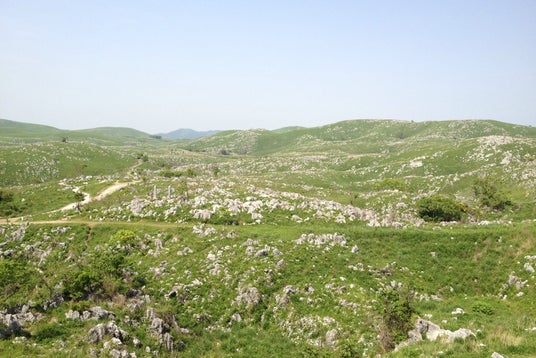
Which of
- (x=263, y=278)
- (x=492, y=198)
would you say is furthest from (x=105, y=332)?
(x=492, y=198)

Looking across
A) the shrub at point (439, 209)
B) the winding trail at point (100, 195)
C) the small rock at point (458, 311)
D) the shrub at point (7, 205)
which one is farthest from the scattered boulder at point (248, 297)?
the shrub at point (7, 205)

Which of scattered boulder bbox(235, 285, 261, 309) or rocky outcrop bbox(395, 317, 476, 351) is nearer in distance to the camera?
rocky outcrop bbox(395, 317, 476, 351)

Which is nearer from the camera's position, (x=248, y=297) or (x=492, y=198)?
(x=248, y=297)

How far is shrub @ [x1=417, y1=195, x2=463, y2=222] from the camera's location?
62.2 metres

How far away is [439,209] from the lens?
63.5 m

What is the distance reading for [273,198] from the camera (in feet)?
212

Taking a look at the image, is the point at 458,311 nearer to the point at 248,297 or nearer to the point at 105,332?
the point at 248,297

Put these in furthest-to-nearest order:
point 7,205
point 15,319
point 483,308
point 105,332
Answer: point 7,205 < point 483,308 < point 15,319 < point 105,332

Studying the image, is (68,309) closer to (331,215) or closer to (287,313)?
(287,313)

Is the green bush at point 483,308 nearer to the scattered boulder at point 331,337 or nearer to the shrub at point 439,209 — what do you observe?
the scattered boulder at point 331,337

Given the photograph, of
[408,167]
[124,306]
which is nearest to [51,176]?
[124,306]

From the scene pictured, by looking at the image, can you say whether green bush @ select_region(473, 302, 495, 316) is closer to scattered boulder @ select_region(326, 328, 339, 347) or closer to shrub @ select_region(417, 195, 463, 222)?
scattered boulder @ select_region(326, 328, 339, 347)

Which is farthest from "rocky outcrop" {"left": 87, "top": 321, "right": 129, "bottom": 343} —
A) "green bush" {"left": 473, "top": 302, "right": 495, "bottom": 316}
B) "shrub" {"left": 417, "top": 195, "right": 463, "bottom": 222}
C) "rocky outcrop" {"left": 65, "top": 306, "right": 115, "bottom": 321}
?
"shrub" {"left": 417, "top": 195, "right": 463, "bottom": 222}

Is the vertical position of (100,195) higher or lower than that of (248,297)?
higher
